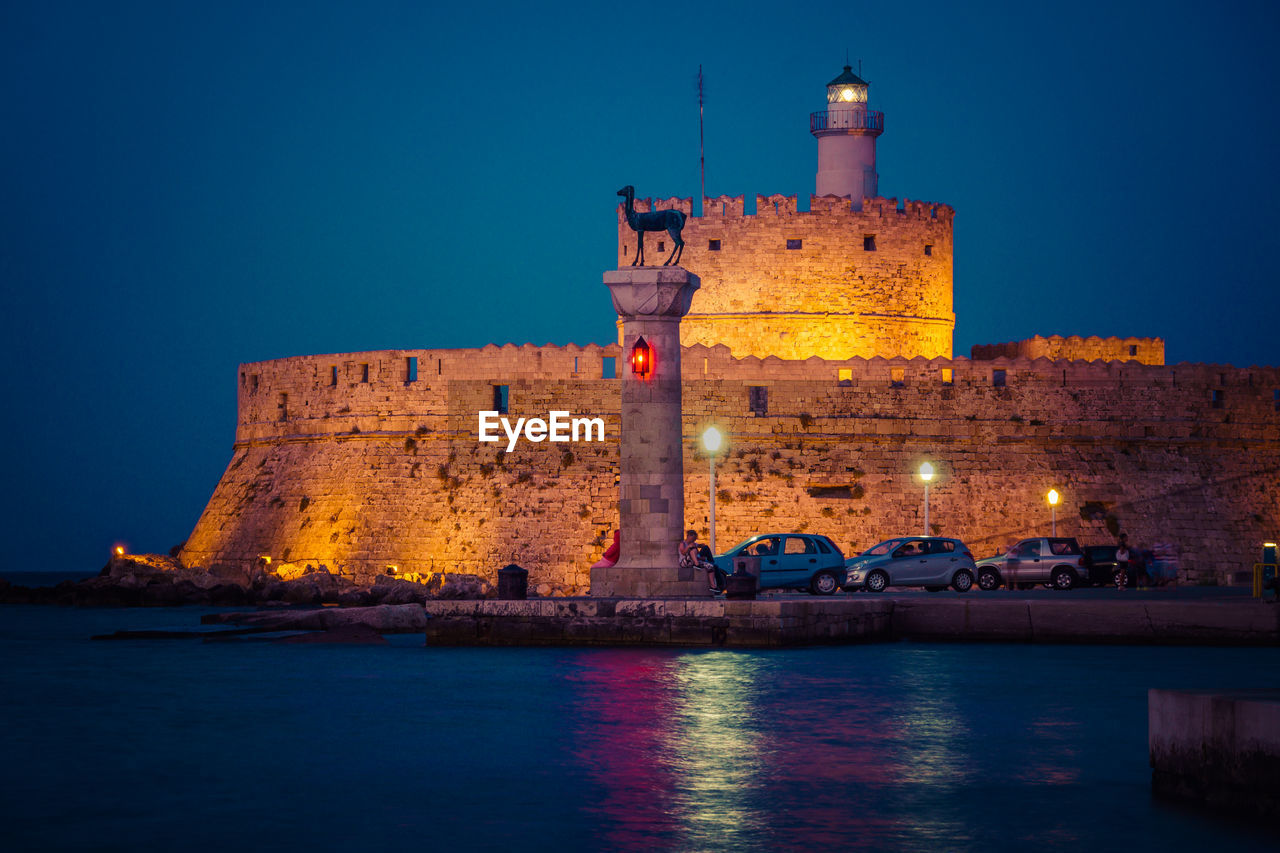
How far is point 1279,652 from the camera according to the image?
701 inches

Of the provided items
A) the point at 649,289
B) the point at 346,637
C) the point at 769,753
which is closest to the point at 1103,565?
the point at 649,289

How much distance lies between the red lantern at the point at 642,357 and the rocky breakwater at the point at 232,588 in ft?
26.2

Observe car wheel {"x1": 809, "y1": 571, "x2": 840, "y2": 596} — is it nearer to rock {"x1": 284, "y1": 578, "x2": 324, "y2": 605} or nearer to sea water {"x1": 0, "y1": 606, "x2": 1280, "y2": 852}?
sea water {"x1": 0, "y1": 606, "x2": 1280, "y2": 852}

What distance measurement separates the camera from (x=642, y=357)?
19.9m

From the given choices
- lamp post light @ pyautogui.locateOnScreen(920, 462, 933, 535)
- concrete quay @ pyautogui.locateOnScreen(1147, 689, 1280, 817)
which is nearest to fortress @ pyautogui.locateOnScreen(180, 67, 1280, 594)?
lamp post light @ pyautogui.locateOnScreen(920, 462, 933, 535)

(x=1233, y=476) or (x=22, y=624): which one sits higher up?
(x=1233, y=476)

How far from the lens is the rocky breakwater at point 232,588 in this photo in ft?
96.8

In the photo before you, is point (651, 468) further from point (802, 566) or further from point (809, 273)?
point (809, 273)

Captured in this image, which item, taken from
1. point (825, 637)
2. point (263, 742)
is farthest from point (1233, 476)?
point (263, 742)

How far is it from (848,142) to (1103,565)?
13.4 m

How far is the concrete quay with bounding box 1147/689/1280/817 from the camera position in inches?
321

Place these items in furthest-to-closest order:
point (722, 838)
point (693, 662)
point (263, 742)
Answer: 1. point (693, 662)
2. point (263, 742)
3. point (722, 838)

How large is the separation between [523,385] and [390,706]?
17667 mm

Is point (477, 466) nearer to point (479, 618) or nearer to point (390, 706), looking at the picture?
point (479, 618)
